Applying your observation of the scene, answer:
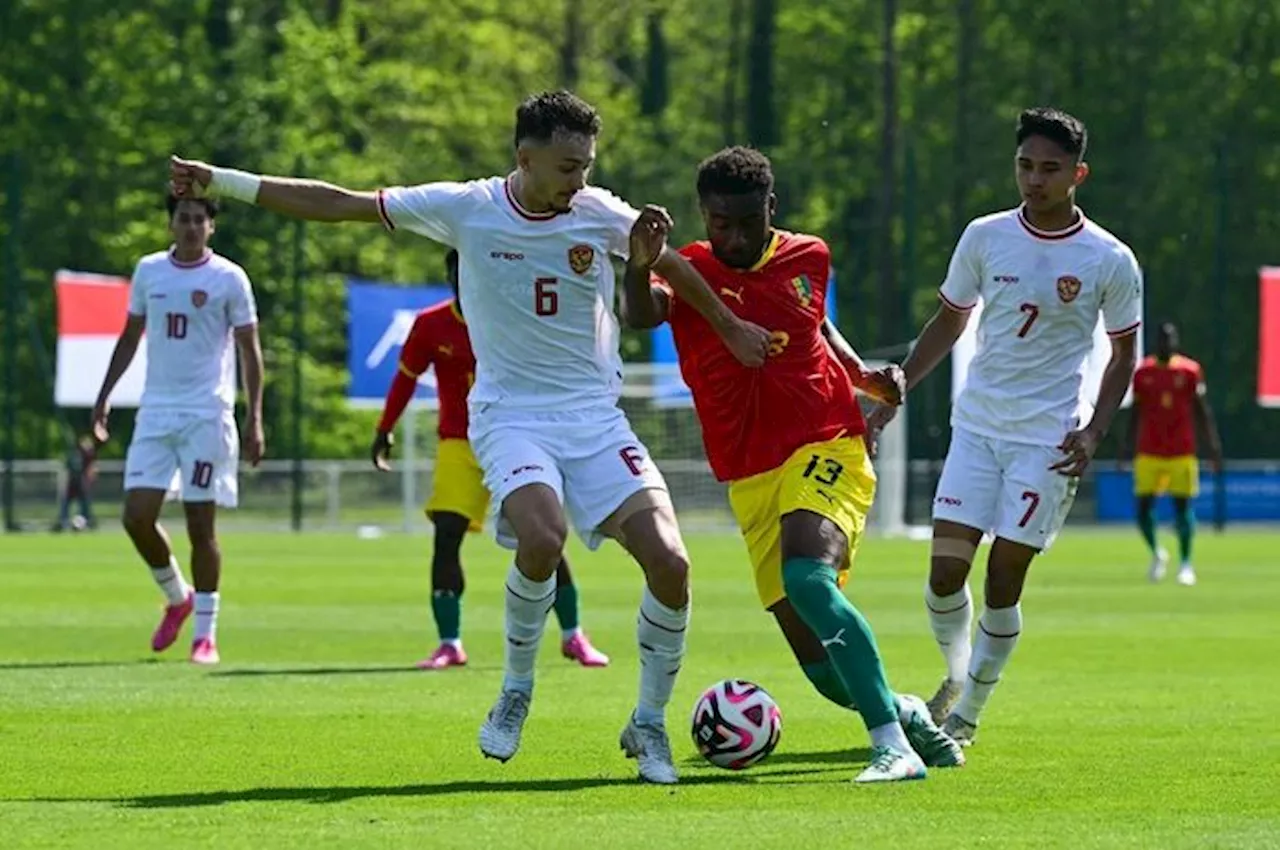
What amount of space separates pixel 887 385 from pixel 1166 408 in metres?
16.2

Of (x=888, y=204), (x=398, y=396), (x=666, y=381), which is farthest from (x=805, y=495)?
(x=888, y=204)

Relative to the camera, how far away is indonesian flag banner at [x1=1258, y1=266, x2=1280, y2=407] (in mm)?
33875

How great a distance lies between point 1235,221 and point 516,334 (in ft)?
109

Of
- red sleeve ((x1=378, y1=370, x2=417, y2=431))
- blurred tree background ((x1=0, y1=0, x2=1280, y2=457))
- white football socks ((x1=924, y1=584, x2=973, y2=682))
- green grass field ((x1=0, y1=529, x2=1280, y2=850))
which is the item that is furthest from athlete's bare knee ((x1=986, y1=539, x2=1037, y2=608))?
blurred tree background ((x1=0, y1=0, x2=1280, y2=457))

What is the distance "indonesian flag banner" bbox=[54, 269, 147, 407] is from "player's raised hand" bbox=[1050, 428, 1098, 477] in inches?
935

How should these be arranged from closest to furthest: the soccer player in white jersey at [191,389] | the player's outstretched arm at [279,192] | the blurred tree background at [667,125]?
the player's outstretched arm at [279,192] < the soccer player in white jersey at [191,389] < the blurred tree background at [667,125]

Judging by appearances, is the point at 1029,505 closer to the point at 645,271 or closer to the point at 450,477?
the point at 645,271

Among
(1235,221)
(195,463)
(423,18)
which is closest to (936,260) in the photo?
(1235,221)

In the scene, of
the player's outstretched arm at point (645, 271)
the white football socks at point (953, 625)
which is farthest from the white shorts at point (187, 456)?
the player's outstretched arm at point (645, 271)

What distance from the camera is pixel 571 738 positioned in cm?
1105

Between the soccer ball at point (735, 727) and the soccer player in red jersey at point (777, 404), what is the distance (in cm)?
32

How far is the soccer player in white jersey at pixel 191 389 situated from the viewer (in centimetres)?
1509

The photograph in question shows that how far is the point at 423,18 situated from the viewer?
6419 centimetres

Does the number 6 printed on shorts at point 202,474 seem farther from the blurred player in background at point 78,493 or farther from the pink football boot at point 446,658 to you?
the blurred player in background at point 78,493
